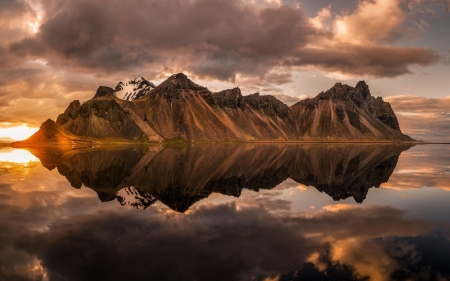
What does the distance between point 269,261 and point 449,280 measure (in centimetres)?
713

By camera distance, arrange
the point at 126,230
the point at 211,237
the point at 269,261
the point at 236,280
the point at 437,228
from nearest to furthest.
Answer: the point at 236,280 < the point at 269,261 < the point at 211,237 < the point at 126,230 < the point at 437,228

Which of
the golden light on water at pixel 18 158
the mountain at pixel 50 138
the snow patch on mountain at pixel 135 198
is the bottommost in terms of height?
the golden light on water at pixel 18 158

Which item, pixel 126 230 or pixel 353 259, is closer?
pixel 353 259

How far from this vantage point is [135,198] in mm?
25375

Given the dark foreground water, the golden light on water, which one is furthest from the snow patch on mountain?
the golden light on water

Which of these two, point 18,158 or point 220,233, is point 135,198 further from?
point 18,158

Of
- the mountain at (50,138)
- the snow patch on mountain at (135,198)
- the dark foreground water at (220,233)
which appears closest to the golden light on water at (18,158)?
the dark foreground water at (220,233)

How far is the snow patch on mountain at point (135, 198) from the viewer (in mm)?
23250

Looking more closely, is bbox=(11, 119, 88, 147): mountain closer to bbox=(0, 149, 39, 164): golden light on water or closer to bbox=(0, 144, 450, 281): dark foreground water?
bbox=(0, 149, 39, 164): golden light on water

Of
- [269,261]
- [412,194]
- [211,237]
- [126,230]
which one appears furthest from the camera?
[412,194]

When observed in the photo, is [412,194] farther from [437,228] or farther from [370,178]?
[437,228]

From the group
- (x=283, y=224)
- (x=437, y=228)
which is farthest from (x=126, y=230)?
(x=437, y=228)

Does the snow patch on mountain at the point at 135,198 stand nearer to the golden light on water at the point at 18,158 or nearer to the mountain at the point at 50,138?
the golden light on water at the point at 18,158

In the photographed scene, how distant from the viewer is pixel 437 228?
1820 cm
